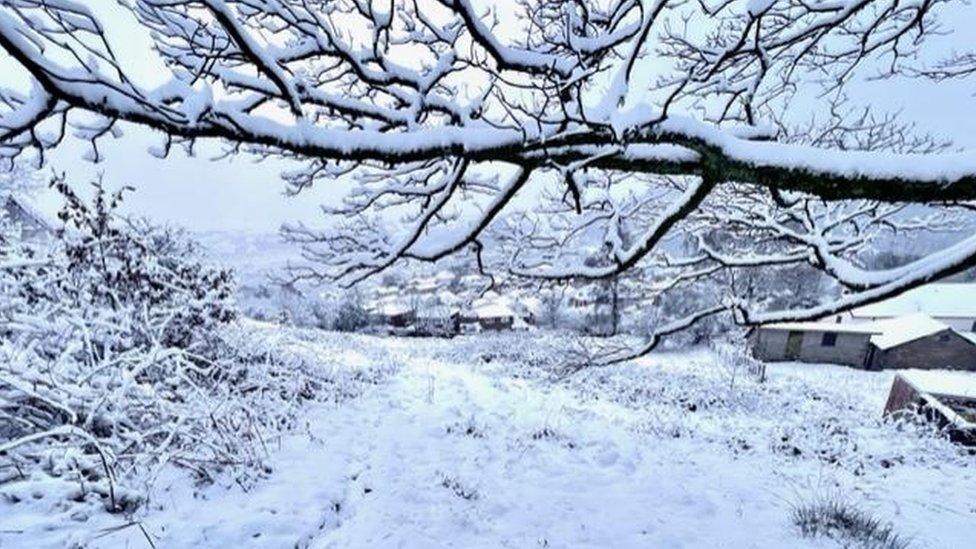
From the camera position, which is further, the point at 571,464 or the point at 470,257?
the point at 571,464

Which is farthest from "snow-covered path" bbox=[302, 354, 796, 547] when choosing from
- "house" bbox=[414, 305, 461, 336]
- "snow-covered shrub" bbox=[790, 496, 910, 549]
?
"house" bbox=[414, 305, 461, 336]

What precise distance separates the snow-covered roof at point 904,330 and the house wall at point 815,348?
0.86 metres

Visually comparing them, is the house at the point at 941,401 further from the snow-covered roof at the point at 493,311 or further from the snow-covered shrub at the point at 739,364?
the snow-covered roof at the point at 493,311

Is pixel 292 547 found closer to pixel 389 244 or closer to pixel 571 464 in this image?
pixel 389 244

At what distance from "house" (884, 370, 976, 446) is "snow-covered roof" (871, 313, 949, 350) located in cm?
1579

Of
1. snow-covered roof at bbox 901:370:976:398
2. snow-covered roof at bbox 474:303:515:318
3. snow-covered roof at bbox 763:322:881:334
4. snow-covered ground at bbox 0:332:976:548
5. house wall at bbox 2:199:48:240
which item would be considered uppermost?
house wall at bbox 2:199:48:240

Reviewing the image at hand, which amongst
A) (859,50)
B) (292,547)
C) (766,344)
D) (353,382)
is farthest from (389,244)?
(766,344)

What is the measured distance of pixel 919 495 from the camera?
6.14m

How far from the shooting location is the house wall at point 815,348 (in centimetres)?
2653

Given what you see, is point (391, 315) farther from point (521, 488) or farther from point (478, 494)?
point (478, 494)

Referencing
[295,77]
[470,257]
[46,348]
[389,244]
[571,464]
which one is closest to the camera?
[295,77]

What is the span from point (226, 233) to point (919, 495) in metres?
82.1

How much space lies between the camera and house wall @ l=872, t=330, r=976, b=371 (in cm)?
2528

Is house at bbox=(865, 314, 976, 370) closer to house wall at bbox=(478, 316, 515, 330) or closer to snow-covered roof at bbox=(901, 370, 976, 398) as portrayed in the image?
snow-covered roof at bbox=(901, 370, 976, 398)
